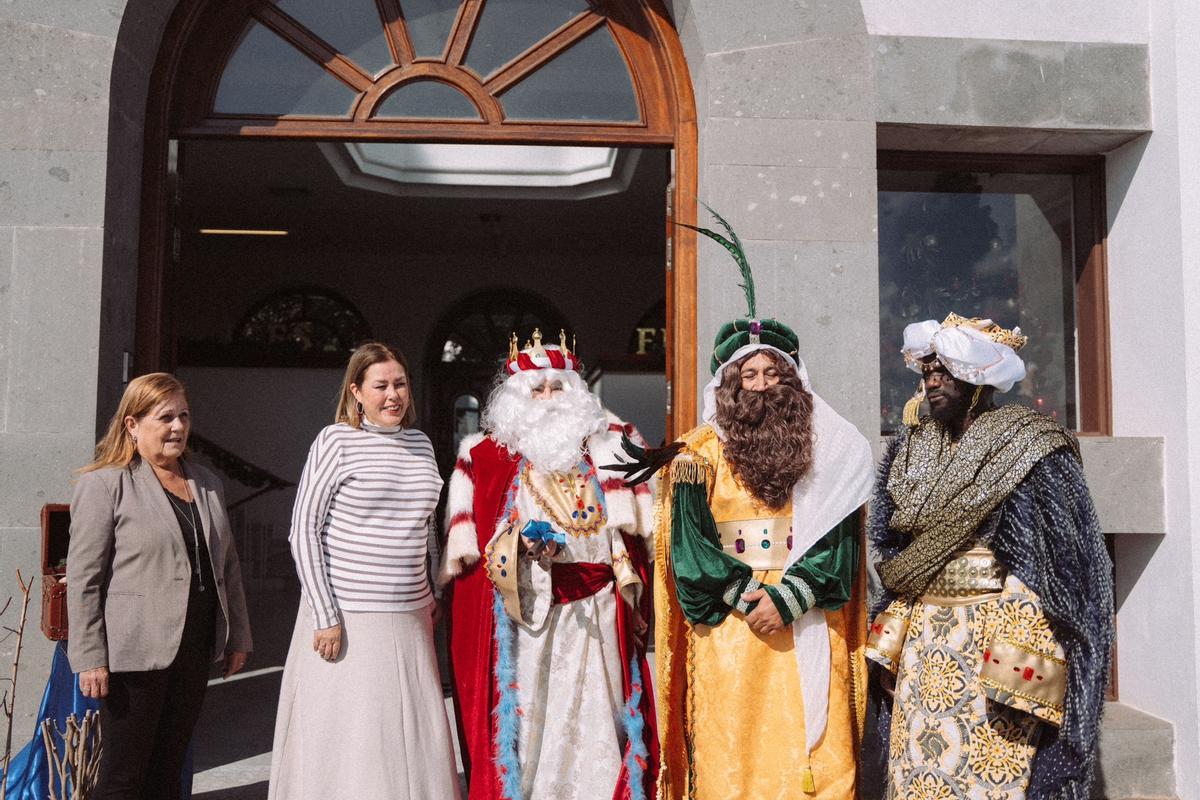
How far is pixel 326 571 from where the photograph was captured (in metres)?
3.38

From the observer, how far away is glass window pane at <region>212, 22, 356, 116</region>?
464 centimetres

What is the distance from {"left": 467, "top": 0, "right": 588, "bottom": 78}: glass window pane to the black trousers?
111 inches

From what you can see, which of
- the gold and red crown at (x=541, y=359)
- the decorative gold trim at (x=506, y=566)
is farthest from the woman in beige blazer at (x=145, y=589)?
the gold and red crown at (x=541, y=359)

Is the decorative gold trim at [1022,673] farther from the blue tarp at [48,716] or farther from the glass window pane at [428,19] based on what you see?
the glass window pane at [428,19]

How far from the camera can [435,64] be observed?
4680 mm

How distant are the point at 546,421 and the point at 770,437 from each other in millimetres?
877

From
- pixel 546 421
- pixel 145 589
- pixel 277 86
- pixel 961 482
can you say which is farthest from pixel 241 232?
pixel 961 482

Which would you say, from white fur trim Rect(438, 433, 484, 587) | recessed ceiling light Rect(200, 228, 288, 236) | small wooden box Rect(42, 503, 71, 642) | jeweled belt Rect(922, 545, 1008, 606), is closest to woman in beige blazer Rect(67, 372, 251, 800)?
small wooden box Rect(42, 503, 71, 642)

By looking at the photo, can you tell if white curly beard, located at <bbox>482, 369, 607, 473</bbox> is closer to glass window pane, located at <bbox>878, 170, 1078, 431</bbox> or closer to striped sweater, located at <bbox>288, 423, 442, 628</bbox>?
striped sweater, located at <bbox>288, 423, 442, 628</bbox>

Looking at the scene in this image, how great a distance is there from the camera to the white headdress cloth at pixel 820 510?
312 cm

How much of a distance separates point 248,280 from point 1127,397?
→ 464 inches

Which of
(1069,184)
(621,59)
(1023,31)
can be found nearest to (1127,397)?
(1069,184)

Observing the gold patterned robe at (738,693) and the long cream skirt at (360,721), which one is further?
the long cream skirt at (360,721)

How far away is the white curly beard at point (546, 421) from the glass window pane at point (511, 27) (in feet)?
6.01
